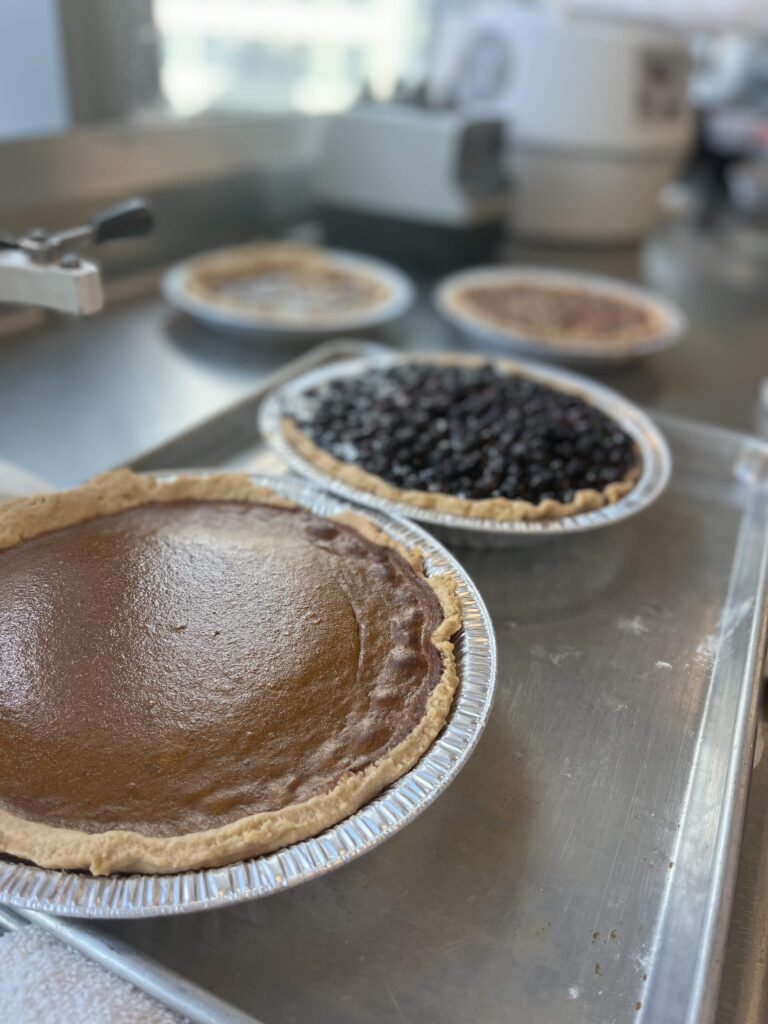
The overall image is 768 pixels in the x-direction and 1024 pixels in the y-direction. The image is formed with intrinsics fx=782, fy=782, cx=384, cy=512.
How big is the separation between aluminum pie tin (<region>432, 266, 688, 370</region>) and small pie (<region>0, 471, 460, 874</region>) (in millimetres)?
1192

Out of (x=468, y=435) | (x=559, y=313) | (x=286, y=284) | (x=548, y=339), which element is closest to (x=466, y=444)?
(x=468, y=435)

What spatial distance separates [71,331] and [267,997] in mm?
1906

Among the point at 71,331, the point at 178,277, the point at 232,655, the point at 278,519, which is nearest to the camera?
the point at 232,655

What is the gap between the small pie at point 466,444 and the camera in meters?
1.46

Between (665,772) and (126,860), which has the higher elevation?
(126,860)

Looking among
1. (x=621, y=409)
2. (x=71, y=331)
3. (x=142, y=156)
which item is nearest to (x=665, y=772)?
(x=621, y=409)

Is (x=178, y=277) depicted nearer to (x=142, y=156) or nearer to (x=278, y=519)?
(x=142, y=156)

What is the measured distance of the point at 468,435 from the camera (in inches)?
62.9

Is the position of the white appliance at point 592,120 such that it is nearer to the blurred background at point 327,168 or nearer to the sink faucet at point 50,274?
the blurred background at point 327,168

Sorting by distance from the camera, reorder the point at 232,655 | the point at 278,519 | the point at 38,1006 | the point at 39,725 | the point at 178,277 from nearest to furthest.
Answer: the point at 38,1006 → the point at 39,725 → the point at 232,655 → the point at 278,519 → the point at 178,277

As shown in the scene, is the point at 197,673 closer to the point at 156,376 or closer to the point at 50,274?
the point at 50,274

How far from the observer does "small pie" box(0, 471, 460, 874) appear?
0.83 m

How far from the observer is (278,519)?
1318 mm

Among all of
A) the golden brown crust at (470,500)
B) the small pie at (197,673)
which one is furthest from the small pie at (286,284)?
the small pie at (197,673)
